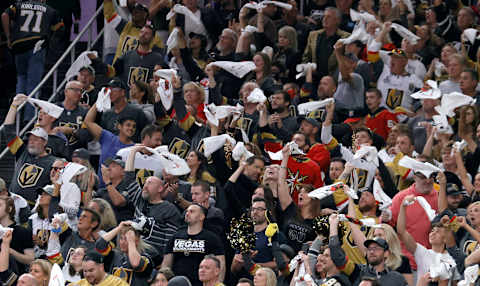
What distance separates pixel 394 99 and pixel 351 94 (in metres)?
0.58

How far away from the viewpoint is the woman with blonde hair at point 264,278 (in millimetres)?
11539

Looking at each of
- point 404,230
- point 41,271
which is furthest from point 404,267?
point 41,271

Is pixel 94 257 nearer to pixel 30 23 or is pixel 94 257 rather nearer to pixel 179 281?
pixel 179 281

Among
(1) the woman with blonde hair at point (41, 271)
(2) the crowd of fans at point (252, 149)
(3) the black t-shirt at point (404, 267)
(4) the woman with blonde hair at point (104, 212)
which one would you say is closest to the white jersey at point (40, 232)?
(2) the crowd of fans at point (252, 149)

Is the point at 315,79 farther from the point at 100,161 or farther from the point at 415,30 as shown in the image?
the point at 100,161

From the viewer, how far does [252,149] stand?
13.9m

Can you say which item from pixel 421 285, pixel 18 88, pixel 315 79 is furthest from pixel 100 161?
pixel 421 285

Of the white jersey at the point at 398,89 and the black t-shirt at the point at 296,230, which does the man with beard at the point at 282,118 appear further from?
the black t-shirt at the point at 296,230

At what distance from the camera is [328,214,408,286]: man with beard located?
37.4 ft

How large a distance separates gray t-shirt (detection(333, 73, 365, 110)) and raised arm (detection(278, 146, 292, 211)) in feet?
7.96

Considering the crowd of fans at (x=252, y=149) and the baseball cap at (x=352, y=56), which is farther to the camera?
the baseball cap at (x=352, y=56)

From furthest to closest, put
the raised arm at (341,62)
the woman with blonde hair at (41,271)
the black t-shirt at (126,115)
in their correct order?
the raised arm at (341,62), the black t-shirt at (126,115), the woman with blonde hair at (41,271)

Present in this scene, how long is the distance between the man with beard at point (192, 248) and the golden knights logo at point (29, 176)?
222 cm

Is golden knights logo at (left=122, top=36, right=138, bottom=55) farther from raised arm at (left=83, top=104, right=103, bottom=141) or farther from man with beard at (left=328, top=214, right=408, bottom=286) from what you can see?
man with beard at (left=328, top=214, right=408, bottom=286)
